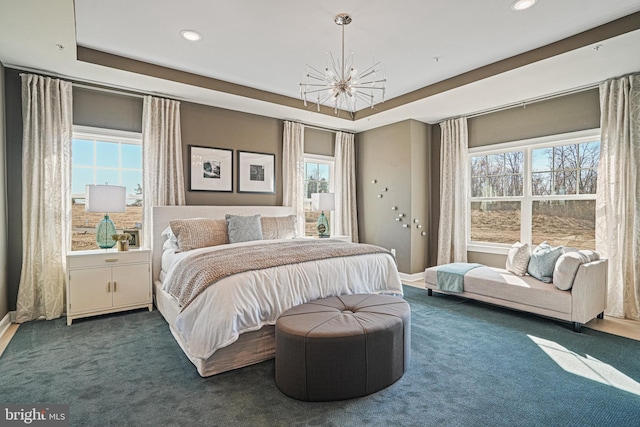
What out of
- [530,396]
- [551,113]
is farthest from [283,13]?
[551,113]

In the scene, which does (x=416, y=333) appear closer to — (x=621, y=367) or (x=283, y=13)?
(x=621, y=367)

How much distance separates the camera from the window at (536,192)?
13.4ft

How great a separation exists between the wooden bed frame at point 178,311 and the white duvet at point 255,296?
0.45 ft

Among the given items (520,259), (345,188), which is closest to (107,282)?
(345,188)

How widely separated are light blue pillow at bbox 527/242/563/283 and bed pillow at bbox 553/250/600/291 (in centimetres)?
22

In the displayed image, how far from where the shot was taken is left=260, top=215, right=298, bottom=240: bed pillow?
433 cm

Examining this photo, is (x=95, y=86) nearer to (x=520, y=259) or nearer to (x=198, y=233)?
(x=198, y=233)

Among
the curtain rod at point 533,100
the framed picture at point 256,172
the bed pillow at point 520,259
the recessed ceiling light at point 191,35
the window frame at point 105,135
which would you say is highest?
the recessed ceiling light at point 191,35

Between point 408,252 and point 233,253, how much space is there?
3400 millimetres

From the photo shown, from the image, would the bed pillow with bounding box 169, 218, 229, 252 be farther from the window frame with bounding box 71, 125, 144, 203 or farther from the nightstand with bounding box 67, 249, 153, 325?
the window frame with bounding box 71, 125, 144, 203

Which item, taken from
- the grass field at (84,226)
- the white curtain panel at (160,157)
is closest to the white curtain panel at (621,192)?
the white curtain panel at (160,157)

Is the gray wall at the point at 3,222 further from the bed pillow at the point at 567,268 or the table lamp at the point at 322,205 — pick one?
the bed pillow at the point at 567,268

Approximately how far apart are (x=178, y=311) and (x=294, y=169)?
3.20 m

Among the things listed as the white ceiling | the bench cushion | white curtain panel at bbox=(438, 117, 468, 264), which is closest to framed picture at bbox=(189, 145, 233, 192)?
the white ceiling
